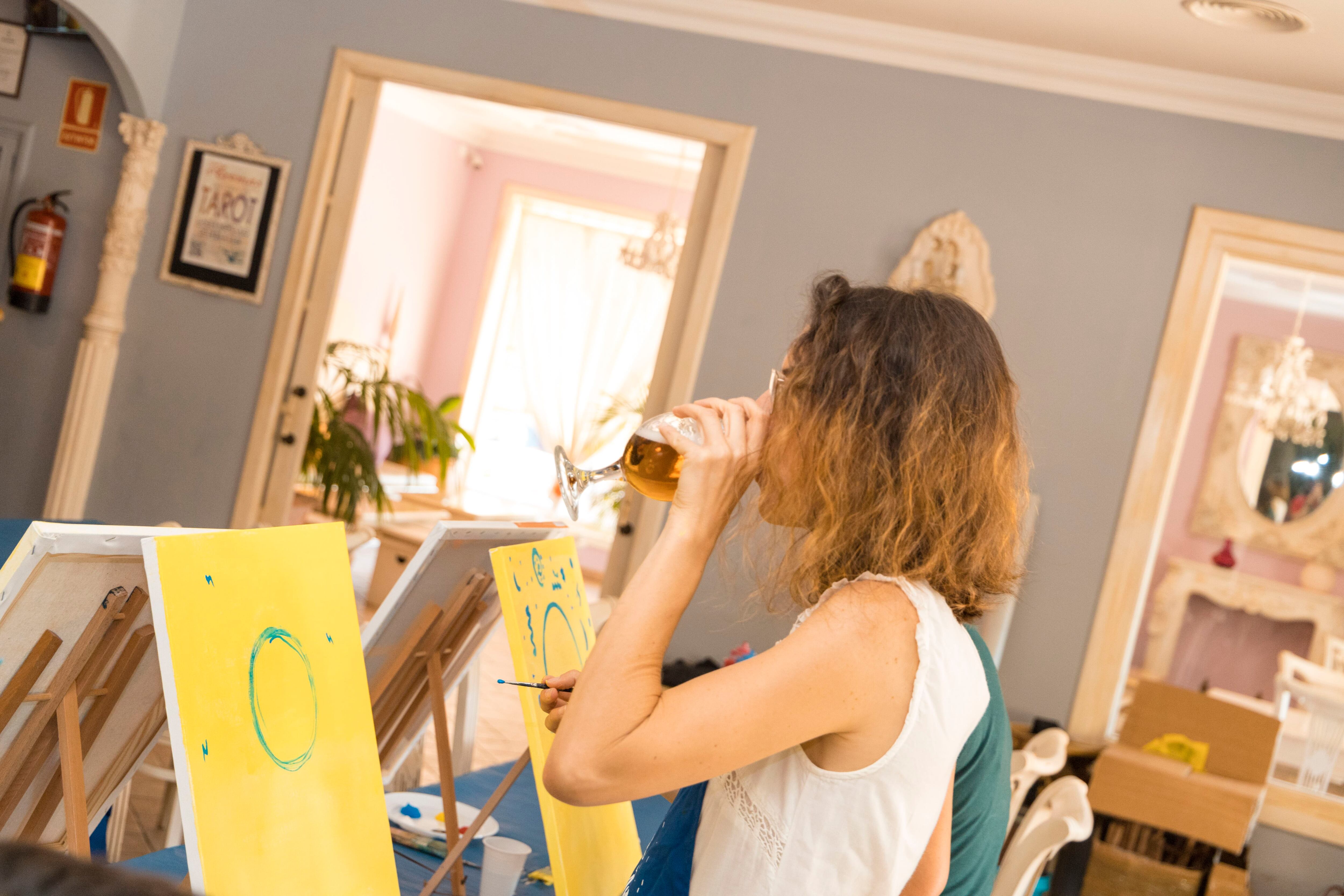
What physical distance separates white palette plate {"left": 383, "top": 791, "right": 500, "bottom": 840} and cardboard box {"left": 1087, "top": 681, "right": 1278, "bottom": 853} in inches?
89.5

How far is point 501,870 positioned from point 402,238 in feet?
24.6

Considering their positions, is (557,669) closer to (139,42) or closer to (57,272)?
(139,42)

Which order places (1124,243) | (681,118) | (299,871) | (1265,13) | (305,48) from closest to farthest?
1. (299,871)
2. (1265,13)
3. (1124,243)
4. (681,118)
5. (305,48)

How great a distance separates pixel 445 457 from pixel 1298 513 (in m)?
4.42

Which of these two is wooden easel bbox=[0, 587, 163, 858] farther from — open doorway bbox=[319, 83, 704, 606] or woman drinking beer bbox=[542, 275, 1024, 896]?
open doorway bbox=[319, 83, 704, 606]

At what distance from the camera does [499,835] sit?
1.89 m

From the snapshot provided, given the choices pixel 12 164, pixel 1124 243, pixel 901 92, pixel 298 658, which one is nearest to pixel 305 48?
pixel 12 164

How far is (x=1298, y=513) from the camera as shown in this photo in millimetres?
4660

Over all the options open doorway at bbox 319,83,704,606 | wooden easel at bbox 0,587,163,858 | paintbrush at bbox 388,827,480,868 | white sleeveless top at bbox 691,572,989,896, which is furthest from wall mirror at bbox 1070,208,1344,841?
open doorway at bbox 319,83,704,606

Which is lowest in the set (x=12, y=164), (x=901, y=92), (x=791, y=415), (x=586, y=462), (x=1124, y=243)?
(x=586, y=462)

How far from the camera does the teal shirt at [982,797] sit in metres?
1.01

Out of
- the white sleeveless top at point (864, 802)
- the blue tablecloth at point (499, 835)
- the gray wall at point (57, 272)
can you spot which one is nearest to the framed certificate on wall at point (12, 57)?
the gray wall at point (57, 272)

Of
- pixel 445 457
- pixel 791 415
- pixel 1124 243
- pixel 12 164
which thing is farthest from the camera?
pixel 445 457

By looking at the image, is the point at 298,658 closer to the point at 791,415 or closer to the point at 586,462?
the point at 791,415
